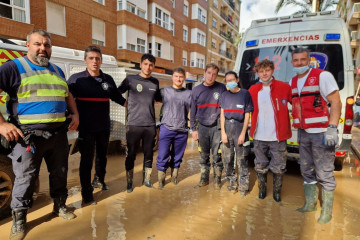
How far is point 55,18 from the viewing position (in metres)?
12.7

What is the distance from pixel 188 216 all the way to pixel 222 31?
35.3 m

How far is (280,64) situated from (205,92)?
1795 mm

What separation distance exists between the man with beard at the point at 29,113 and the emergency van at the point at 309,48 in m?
3.78

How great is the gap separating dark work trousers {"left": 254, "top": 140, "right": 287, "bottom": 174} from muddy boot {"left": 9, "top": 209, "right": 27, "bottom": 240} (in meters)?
3.20

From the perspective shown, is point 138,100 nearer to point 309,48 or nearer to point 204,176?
point 204,176

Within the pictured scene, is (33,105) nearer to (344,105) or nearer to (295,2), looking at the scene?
(344,105)

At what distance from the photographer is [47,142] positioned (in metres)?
2.76

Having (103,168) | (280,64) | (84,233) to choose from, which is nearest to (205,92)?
(280,64)

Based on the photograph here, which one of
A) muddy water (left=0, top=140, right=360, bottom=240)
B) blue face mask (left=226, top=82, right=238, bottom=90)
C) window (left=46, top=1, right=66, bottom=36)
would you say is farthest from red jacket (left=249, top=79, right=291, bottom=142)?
window (left=46, top=1, right=66, bottom=36)

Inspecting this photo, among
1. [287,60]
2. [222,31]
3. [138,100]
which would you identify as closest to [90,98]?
[138,100]

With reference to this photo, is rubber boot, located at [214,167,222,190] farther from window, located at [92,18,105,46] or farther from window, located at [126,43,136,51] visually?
window, located at [126,43,136,51]

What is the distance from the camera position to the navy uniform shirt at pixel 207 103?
402cm

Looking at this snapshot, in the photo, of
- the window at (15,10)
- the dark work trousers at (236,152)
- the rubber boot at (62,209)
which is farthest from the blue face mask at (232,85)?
the window at (15,10)

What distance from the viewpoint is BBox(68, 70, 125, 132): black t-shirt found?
3.35 meters
